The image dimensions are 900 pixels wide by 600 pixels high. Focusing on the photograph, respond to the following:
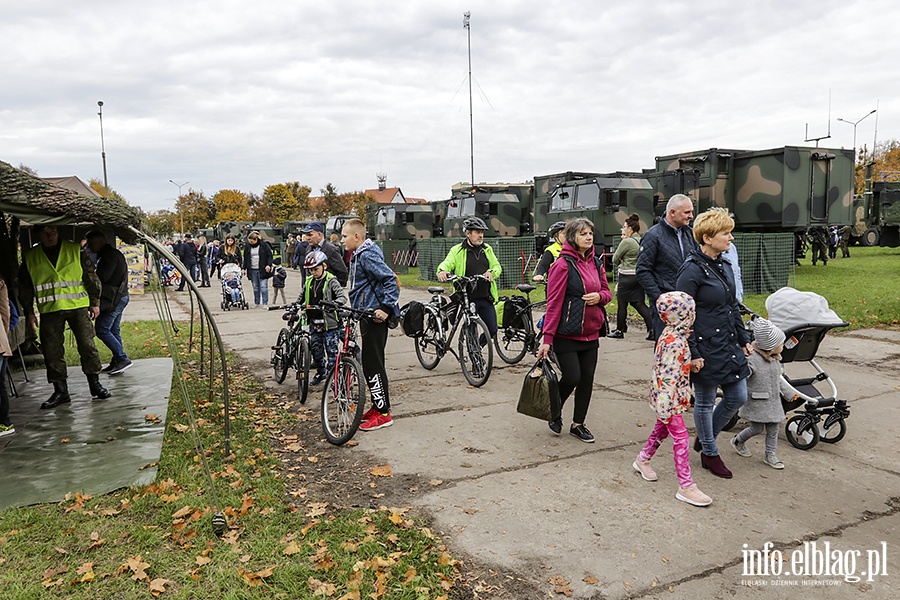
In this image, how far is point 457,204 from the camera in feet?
84.0

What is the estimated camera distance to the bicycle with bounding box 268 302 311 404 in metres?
7.36

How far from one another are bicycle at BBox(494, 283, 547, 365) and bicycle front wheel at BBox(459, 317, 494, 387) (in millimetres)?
945

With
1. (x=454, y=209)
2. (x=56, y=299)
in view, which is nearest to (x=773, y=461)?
(x=56, y=299)

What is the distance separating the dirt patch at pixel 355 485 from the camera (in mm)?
3502

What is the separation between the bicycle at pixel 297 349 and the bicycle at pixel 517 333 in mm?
2527

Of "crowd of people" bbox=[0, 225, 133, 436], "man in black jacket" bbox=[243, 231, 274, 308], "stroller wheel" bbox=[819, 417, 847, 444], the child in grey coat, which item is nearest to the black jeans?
the child in grey coat

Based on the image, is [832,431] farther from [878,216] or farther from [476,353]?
[878,216]

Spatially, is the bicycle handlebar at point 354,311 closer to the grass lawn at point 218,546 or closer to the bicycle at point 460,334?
the grass lawn at point 218,546

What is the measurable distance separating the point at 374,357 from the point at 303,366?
152 cm

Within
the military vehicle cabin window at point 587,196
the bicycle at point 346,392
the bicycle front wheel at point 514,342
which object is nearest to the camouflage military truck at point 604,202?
the military vehicle cabin window at point 587,196

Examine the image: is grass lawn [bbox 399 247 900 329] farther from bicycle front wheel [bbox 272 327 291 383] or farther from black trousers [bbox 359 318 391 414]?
black trousers [bbox 359 318 391 414]

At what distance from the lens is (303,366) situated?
7.34 m

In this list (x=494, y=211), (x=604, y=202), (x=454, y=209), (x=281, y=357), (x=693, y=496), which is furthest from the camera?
(x=454, y=209)

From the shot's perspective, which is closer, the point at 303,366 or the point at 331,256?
the point at 303,366
